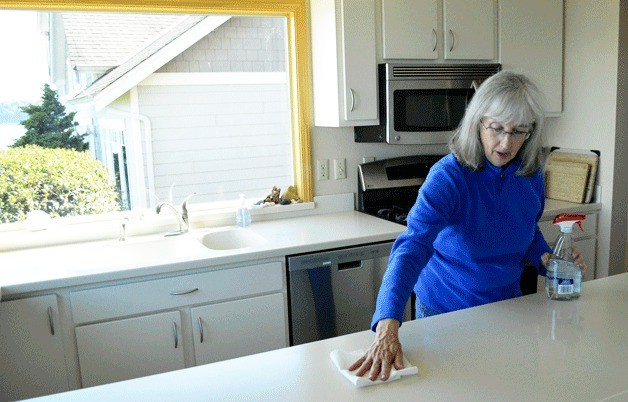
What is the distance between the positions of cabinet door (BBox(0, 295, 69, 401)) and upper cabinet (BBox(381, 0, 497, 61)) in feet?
6.59

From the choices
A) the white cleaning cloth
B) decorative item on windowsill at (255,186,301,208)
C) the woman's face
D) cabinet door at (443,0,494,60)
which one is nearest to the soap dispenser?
decorative item on windowsill at (255,186,301,208)

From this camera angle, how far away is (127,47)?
2.95m

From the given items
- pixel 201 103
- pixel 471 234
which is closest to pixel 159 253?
pixel 201 103

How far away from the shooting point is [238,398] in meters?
1.17

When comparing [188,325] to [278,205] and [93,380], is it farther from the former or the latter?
[278,205]

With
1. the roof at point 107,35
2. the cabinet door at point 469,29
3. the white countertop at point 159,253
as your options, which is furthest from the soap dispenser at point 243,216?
the cabinet door at point 469,29

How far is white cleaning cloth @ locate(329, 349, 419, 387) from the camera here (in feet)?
4.02

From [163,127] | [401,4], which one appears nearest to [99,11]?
[163,127]

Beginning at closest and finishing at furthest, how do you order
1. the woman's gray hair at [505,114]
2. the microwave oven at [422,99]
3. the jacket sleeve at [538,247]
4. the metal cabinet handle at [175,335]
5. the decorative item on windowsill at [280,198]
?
the woman's gray hair at [505,114] < the jacket sleeve at [538,247] < the metal cabinet handle at [175,335] < the microwave oven at [422,99] < the decorative item on windowsill at [280,198]

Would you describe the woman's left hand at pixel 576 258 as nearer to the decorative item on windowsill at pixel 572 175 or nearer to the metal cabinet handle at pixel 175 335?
the metal cabinet handle at pixel 175 335

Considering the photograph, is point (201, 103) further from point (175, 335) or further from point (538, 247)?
point (538, 247)

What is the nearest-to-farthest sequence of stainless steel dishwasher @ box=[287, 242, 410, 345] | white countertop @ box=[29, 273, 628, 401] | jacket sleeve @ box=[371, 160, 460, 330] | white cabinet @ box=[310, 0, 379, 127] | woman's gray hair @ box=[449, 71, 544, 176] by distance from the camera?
white countertop @ box=[29, 273, 628, 401] → jacket sleeve @ box=[371, 160, 460, 330] → woman's gray hair @ box=[449, 71, 544, 176] → stainless steel dishwasher @ box=[287, 242, 410, 345] → white cabinet @ box=[310, 0, 379, 127]

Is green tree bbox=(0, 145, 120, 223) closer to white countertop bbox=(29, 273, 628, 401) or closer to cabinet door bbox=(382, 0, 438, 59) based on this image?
cabinet door bbox=(382, 0, 438, 59)

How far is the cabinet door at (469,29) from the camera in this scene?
3078mm
